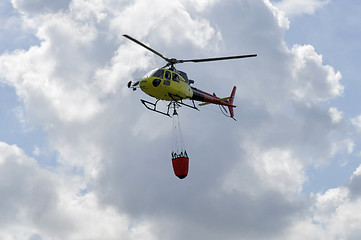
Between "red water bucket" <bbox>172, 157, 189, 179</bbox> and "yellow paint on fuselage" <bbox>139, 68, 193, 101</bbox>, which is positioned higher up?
"yellow paint on fuselage" <bbox>139, 68, 193, 101</bbox>

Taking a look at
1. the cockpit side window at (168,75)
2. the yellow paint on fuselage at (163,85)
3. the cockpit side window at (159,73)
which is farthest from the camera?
the cockpit side window at (168,75)

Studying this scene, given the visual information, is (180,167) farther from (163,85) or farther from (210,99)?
(210,99)

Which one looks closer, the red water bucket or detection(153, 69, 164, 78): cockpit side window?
detection(153, 69, 164, 78): cockpit side window

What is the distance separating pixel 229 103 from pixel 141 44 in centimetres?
1905

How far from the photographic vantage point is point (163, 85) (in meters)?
49.3

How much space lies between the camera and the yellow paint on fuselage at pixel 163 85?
1932 inches

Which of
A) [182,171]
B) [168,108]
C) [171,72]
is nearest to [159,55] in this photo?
[171,72]

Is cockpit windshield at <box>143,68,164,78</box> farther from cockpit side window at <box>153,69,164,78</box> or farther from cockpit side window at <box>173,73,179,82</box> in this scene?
cockpit side window at <box>173,73,179,82</box>

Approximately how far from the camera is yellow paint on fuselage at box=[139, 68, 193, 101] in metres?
49.1

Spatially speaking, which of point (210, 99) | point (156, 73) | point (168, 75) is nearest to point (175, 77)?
point (168, 75)

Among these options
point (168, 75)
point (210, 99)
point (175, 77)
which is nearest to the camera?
point (168, 75)

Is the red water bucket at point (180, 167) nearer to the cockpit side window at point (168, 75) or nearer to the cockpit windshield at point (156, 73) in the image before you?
the cockpit side window at point (168, 75)

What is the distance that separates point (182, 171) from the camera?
50.2 m

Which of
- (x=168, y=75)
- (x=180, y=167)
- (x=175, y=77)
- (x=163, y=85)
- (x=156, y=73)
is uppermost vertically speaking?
(x=175, y=77)
